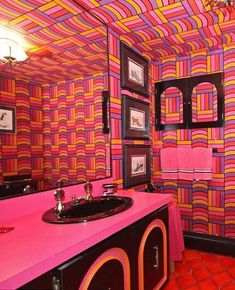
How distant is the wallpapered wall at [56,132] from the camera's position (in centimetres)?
138

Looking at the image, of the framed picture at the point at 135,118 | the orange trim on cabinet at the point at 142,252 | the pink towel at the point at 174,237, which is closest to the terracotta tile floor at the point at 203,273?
the pink towel at the point at 174,237

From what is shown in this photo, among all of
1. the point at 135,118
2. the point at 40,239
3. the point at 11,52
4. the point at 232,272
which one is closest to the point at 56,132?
the point at 11,52

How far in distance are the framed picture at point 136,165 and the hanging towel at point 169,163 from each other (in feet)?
0.61

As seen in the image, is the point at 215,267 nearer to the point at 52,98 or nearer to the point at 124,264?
the point at 124,264

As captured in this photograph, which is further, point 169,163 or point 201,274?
point 169,163

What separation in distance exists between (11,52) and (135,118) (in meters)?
1.38

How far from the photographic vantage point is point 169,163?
110 inches

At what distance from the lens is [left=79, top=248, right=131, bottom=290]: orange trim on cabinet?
1030 millimetres

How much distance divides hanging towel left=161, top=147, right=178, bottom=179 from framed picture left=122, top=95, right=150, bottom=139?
0.31 meters

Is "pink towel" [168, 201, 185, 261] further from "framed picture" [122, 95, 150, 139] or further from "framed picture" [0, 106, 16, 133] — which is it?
"framed picture" [0, 106, 16, 133]

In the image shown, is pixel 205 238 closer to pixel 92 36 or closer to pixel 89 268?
pixel 89 268

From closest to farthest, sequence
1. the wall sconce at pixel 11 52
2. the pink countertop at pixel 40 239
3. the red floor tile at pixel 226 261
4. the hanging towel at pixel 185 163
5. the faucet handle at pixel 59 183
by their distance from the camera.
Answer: the pink countertop at pixel 40 239 → the wall sconce at pixel 11 52 → the faucet handle at pixel 59 183 → the red floor tile at pixel 226 261 → the hanging towel at pixel 185 163

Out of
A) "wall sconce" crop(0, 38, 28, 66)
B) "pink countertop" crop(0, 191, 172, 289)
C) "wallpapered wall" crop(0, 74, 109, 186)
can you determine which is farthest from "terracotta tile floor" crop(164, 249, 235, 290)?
"wall sconce" crop(0, 38, 28, 66)

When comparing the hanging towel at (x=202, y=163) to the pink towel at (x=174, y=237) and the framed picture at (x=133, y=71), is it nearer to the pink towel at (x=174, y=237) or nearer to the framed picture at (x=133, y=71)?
the pink towel at (x=174, y=237)
